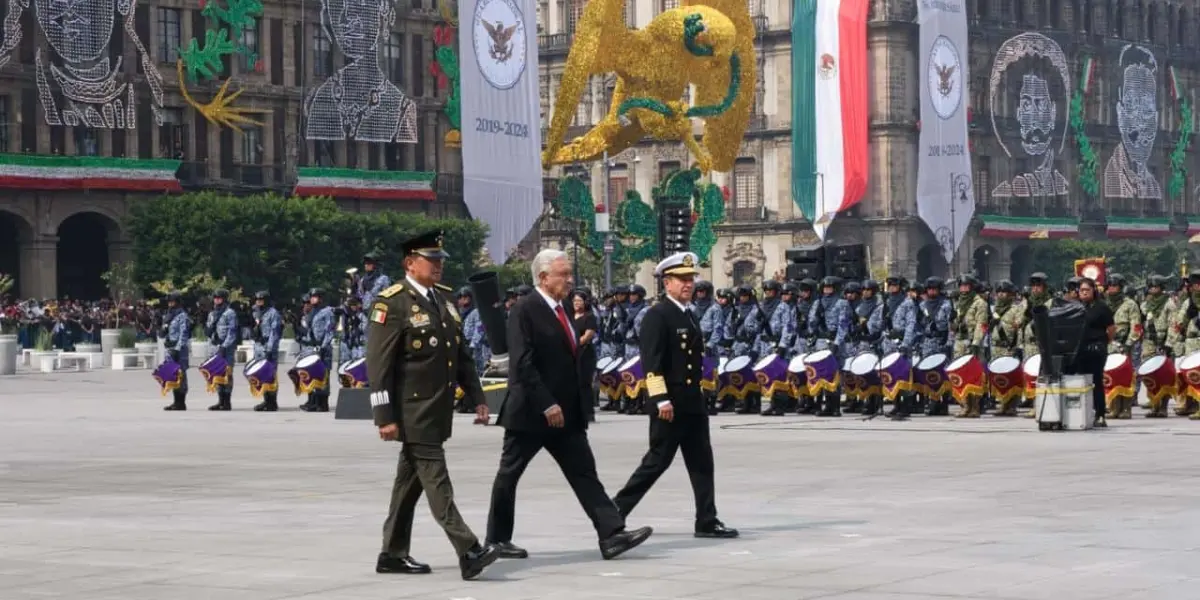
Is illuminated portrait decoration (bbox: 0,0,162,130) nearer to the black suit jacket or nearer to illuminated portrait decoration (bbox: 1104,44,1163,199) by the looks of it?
the black suit jacket

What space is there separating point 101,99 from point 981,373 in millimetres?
41345

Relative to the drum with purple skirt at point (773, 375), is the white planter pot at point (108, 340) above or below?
above

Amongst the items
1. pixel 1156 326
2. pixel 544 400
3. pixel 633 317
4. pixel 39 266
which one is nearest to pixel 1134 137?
pixel 39 266

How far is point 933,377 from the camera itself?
29391 millimetres

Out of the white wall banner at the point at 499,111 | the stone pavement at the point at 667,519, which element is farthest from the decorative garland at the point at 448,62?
the stone pavement at the point at 667,519

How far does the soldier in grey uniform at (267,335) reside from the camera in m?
32.7

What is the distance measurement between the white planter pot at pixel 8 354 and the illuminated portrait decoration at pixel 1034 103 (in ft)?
189

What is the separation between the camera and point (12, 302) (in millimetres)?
63062

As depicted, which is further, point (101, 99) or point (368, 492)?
point (101, 99)

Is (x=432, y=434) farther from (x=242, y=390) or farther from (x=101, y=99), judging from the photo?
(x=101, y=99)

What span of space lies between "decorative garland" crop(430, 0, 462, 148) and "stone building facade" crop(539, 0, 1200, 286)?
10.3 metres

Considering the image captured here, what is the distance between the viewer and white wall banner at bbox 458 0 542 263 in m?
55.3

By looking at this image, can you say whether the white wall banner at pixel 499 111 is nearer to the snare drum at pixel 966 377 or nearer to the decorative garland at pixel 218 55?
the decorative garland at pixel 218 55

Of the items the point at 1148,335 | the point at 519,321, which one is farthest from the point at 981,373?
the point at 519,321
